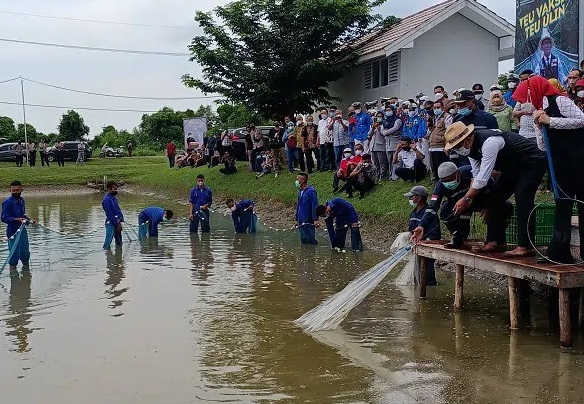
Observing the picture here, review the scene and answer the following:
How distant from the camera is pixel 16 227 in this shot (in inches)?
545

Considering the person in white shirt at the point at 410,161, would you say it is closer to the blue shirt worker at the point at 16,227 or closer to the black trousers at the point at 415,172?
the black trousers at the point at 415,172

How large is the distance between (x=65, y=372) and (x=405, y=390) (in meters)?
3.44

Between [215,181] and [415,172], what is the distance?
43.0 feet

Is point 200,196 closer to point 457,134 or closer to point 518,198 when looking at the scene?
point 457,134

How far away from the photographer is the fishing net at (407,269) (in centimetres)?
1057

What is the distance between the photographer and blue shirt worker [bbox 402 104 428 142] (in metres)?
16.8

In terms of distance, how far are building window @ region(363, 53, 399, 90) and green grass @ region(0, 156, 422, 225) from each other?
4731 mm

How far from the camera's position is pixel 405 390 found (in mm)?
6484

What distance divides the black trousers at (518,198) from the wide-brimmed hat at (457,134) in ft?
2.29

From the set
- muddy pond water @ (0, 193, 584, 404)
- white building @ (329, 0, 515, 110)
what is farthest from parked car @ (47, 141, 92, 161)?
muddy pond water @ (0, 193, 584, 404)

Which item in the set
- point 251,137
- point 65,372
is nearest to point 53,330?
point 65,372

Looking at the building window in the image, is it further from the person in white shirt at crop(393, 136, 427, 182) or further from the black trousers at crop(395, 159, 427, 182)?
the black trousers at crop(395, 159, 427, 182)

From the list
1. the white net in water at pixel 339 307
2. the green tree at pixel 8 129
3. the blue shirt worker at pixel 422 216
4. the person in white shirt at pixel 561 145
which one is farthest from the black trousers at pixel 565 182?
the green tree at pixel 8 129

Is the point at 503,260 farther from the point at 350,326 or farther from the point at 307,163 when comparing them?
the point at 307,163
